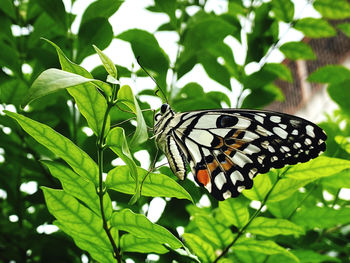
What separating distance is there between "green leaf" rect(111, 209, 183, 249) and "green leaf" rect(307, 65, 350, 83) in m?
1.14

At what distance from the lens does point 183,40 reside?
1.50 m

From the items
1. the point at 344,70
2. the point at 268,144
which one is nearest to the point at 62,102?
the point at 268,144

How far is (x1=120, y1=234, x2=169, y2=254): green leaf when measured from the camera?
2.96ft

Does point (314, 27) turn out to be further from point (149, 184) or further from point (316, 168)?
point (149, 184)

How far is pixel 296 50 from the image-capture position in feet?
5.44

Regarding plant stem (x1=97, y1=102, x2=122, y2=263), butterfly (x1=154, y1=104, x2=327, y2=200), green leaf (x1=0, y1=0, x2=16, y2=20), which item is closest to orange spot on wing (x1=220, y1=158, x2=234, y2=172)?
butterfly (x1=154, y1=104, x2=327, y2=200)

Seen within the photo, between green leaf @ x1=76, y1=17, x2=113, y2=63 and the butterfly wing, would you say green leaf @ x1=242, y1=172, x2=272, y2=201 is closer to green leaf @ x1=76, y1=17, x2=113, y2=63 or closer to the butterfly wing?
the butterfly wing

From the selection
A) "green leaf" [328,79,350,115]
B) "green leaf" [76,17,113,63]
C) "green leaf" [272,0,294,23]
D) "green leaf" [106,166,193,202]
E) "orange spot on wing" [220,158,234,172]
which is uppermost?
"green leaf" [272,0,294,23]

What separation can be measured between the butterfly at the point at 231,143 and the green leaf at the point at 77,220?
327 millimetres

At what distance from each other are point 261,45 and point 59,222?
3.57 ft

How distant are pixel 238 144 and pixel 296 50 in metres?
0.56

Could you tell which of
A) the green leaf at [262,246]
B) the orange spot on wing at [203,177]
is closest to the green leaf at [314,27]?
the orange spot on wing at [203,177]

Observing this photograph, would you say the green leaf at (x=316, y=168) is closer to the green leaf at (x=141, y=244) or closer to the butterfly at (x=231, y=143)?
the butterfly at (x=231, y=143)

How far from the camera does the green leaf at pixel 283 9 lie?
5.14 ft
